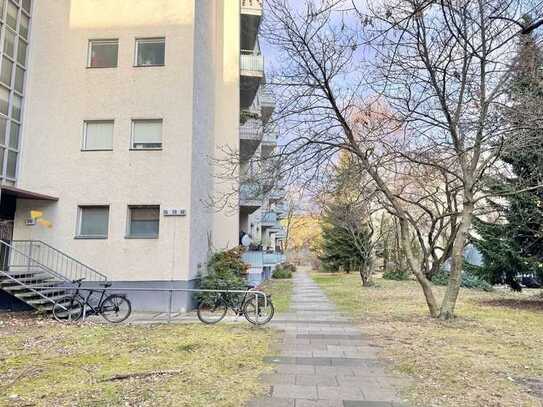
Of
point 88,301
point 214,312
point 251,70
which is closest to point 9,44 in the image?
point 88,301

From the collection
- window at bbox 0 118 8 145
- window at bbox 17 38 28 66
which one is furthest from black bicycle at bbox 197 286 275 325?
window at bbox 17 38 28 66

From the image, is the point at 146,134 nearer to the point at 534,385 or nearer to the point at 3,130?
the point at 3,130

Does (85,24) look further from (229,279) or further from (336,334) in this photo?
(336,334)

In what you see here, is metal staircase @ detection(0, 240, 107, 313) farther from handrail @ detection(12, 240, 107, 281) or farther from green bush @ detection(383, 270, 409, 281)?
green bush @ detection(383, 270, 409, 281)

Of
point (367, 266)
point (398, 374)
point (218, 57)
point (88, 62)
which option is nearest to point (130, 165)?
point (88, 62)

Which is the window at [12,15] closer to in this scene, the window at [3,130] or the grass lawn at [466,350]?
the window at [3,130]

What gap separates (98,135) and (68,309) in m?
5.98

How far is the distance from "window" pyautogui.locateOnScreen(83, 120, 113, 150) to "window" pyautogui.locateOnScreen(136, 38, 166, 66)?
2.39 metres

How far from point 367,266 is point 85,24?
59.4ft

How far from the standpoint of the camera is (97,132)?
51.7 ft

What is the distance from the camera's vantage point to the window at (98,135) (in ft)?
51.3

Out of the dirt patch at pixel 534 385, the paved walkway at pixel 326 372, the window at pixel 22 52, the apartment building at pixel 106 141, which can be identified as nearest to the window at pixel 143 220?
the apartment building at pixel 106 141

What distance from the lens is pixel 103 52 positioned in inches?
639

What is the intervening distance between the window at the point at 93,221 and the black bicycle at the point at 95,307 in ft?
8.57
